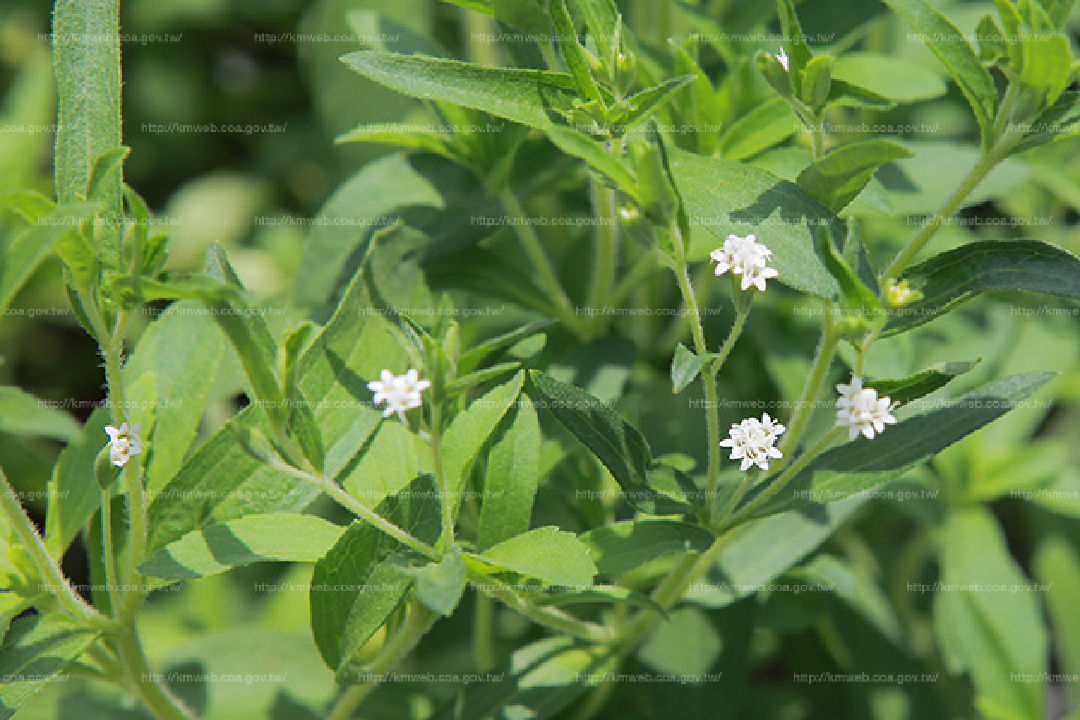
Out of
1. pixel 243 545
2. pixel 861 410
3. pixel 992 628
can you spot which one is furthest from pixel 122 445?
pixel 992 628

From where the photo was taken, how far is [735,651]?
56.5 inches

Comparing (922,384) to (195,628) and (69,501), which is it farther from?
(195,628)

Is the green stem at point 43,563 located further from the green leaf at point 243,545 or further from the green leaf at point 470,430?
the green leaf at point 470,430

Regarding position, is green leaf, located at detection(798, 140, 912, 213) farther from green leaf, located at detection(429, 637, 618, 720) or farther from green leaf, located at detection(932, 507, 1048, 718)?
green leaf, located at detection(932, 507, 1048, 718)

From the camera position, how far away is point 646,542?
3.44 ft

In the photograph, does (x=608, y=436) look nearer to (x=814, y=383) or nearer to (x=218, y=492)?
(x=814, y=383)

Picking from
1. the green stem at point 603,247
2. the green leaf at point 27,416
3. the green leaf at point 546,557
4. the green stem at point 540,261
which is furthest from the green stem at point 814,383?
the green leaf at point 27,416

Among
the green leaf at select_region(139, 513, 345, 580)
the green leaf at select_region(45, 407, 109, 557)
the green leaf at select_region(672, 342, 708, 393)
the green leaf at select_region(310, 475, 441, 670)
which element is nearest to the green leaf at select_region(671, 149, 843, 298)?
the green leaf at select_region(672, 342, 708, 393)

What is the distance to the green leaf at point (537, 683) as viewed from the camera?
3.99 ft

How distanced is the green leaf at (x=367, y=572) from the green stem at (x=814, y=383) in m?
Result: 0.37

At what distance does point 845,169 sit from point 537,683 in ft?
2.30

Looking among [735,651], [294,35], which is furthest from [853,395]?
[294,35]

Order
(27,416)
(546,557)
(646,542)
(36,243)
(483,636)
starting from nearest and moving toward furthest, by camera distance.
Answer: (36,243)
(546,557)
(646,542)
(27,416)
(483,636)

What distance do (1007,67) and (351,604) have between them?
32.7 inches
